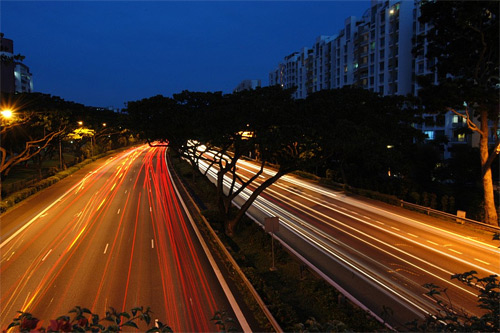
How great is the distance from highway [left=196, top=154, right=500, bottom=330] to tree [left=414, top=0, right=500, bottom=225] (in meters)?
5.71

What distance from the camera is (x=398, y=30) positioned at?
192ft

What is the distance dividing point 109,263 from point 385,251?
13533mm

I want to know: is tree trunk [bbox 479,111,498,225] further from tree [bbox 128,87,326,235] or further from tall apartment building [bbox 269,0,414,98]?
tall apartment building [bbox 269,0,414,98]

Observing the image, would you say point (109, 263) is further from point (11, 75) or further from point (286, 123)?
point (11, 75)

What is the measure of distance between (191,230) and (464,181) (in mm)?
31930

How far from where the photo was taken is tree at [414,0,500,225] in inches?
781

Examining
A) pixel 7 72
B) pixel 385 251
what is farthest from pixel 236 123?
pixel 7 72

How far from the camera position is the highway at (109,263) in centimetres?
1138

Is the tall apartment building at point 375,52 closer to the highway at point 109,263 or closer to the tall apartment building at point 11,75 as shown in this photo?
the highway at point 109,263

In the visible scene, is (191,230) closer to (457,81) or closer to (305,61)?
A: (457,81)

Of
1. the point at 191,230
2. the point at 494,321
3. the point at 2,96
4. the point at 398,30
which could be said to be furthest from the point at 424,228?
the point at 398,30

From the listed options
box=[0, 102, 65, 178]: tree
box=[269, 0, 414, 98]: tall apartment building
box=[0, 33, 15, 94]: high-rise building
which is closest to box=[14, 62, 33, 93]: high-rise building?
box=[0, 33, 15, 94]: high-rise building

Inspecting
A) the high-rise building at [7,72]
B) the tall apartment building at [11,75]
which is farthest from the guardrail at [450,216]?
the high-rise building at [7,72]

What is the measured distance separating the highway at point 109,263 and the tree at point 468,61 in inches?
719
